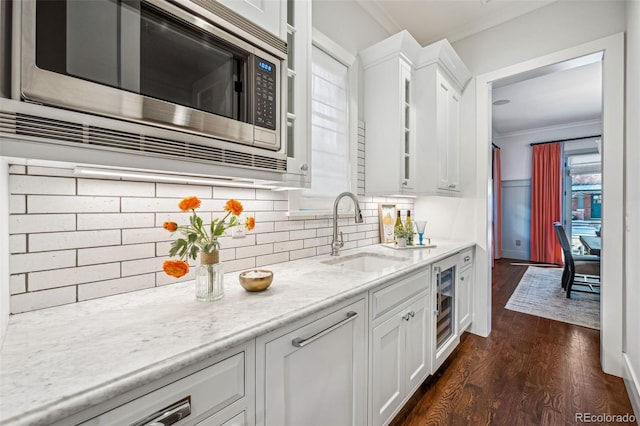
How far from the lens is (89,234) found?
3.36 feet

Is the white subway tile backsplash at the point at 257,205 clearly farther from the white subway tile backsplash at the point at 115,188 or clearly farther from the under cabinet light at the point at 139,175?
the white subway tile backsplash at the point at 115,188

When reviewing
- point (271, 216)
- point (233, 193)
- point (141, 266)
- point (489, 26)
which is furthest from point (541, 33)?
point (141, 266)

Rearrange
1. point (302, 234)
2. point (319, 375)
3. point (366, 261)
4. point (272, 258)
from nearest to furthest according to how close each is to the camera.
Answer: point (319, 375) → point (272, 258) → point (302, 234) → point (366, 261)

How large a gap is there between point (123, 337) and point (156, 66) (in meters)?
0.76

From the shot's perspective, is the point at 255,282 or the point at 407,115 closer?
the point at 255,282

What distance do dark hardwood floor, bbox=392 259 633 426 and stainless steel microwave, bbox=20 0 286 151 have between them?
1.81 metres

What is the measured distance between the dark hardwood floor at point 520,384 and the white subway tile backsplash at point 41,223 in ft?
6.00

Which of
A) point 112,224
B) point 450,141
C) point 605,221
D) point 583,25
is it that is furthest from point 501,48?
point 112,224

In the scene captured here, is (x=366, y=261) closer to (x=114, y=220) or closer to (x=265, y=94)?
(x=265, y=94)

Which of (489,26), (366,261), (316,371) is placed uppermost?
(489,26)

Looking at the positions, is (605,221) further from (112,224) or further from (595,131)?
(595,131)

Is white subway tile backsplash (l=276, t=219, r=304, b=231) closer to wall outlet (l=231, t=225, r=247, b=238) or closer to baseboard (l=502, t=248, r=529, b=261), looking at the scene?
wall outlet (l=231, t=225, r=247, b=238)

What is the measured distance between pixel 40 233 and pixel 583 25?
3.56 meters

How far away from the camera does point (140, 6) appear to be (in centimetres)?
81
